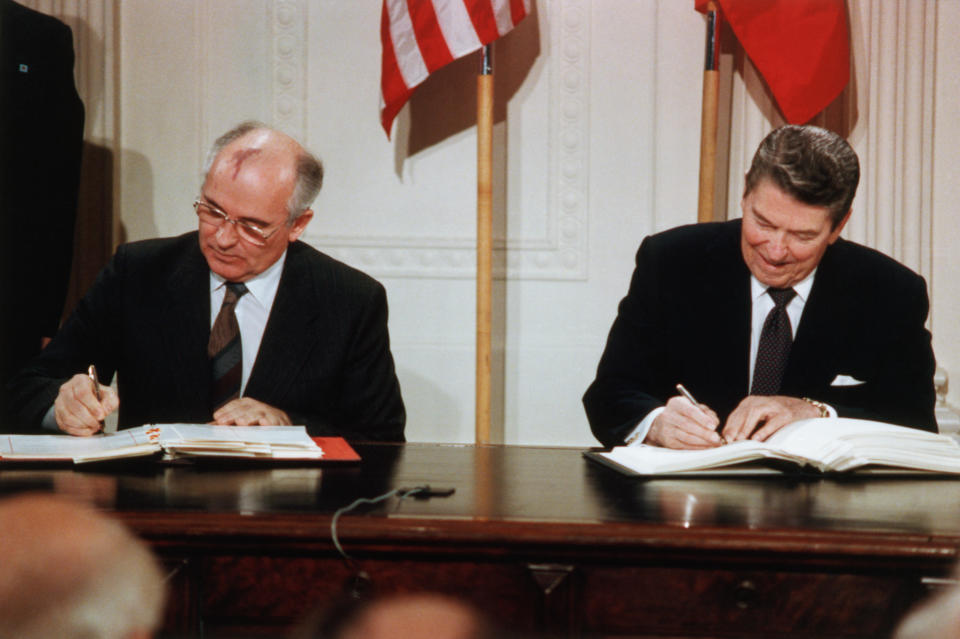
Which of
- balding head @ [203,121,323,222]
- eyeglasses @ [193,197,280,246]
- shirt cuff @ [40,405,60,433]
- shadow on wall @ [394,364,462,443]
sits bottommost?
shadow on wall @ [394,364,462,443]

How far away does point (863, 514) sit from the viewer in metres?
1.51

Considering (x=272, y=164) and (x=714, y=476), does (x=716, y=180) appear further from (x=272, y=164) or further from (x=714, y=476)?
(x=714, y=476)

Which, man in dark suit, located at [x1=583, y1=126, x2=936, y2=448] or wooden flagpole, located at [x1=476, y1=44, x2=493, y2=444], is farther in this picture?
wooden flagpole, located at [x1=476, y1=44, x2=493, y2=444]

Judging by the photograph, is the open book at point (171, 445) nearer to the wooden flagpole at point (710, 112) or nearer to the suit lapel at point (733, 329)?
the suit lapel at point (733, 329)

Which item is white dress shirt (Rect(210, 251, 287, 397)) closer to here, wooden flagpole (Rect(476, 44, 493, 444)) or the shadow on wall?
wooden flagpole (Rect(476, 44, 493, 444))

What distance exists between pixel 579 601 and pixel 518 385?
95.1 inches

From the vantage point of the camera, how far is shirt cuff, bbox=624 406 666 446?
87.0 inches

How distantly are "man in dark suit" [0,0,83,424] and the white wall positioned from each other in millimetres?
541

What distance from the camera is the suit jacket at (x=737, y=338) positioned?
7.90 feet

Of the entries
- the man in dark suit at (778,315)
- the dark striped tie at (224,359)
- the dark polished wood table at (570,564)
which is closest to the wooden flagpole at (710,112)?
the man in dark suit at (778,315)

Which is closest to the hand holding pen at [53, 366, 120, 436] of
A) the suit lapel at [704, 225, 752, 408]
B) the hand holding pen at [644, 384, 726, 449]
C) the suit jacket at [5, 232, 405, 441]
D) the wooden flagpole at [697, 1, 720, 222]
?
the suit jacket at [5, 232, 405, 441]

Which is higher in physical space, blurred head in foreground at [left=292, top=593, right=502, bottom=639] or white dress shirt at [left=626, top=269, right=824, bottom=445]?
white dress shirt at [left=626, top=269, right=824, bottom=445]

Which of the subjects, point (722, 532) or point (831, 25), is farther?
point (831, 25)

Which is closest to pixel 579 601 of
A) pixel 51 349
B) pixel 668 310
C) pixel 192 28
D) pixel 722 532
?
pixel 722 532
